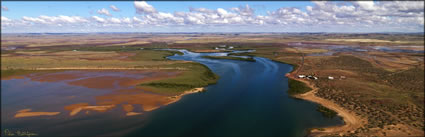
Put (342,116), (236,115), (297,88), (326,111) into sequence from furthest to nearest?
1. (297,88)
2. (326,111)
3. (236,115)
4. (342,116)

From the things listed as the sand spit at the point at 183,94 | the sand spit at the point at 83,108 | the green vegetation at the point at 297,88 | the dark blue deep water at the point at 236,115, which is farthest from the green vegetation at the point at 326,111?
the sand spit at the point at 83,108

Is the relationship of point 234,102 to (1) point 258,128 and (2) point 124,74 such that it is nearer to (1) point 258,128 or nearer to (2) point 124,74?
(1) point 258,128

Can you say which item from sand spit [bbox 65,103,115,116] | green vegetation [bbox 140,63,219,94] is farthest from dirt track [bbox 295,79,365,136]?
sand spit [bbox 65,103,115,116]

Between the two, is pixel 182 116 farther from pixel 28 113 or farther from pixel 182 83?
pixel 28 113

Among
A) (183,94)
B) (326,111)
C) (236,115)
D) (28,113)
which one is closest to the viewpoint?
(28,113)

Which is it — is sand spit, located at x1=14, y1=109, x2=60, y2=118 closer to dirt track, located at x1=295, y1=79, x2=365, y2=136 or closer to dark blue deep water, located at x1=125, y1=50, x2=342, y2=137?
dark blue deep water, located at x1=125, y1=50, x2=342, y2=137

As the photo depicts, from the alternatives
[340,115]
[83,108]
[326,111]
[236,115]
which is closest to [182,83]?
[236,115]

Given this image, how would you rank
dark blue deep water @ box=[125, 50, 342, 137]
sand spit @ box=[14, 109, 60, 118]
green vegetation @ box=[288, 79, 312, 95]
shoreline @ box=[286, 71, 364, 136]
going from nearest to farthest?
shoreline @ box=[286, 71, 364, 136] < dark blue deep water @ box=[125, 50, 342, 137] < sand spit @ box=[14, 109, 60, 118] < green vegetation @ box=[288, 79, 312, 95]
